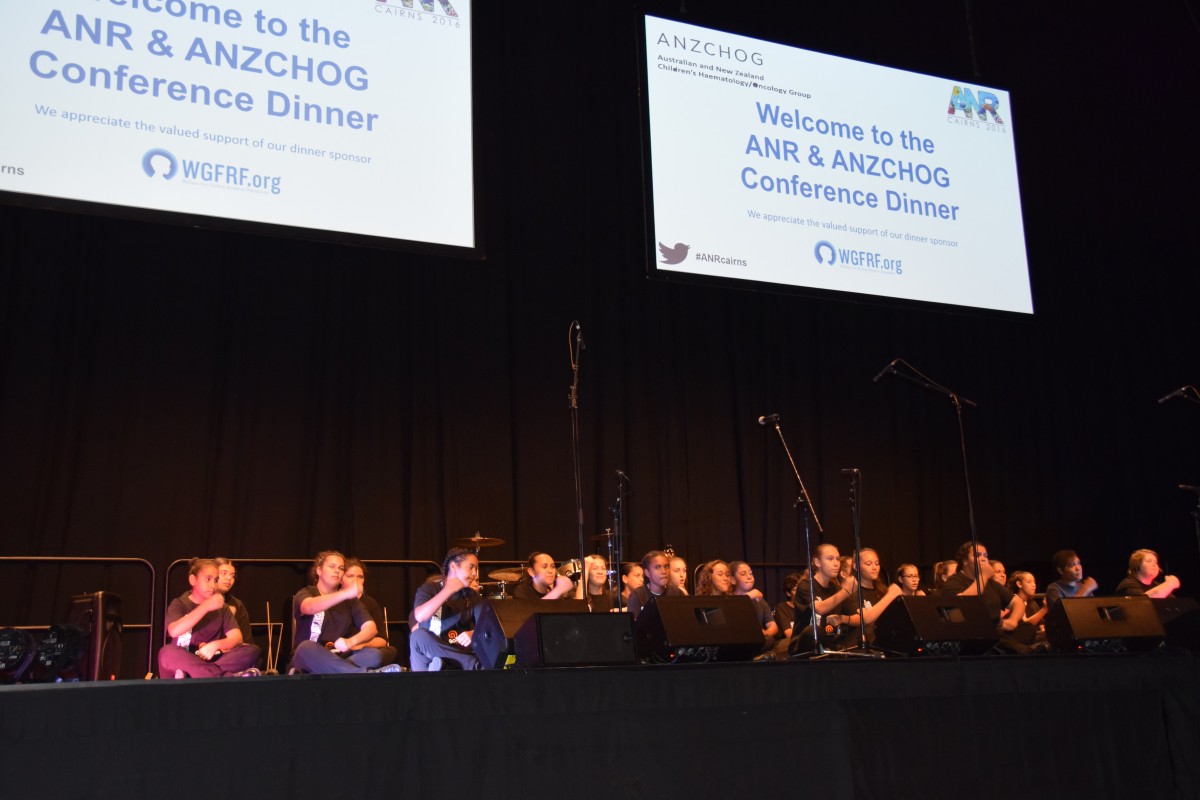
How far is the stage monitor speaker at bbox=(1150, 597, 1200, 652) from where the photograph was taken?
4629 millimetres

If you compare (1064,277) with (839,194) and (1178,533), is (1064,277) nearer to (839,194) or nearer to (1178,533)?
(1178,533)

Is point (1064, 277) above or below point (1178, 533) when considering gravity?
above

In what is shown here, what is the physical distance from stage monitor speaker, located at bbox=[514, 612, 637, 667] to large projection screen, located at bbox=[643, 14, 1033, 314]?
9.63 ft

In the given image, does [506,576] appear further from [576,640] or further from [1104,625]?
[1104,625]

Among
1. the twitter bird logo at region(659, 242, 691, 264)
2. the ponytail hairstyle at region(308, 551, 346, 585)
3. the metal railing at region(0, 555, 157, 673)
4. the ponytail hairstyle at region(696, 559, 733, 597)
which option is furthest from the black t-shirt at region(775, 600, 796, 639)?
the metal railing at region(0, 555, 157, 673)

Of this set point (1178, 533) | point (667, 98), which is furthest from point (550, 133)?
point (1178, 533)

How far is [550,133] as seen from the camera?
6.89 m

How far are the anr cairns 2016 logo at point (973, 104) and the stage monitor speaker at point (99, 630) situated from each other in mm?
5582

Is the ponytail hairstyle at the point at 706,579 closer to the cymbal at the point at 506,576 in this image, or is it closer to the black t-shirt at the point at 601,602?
the black t-shirt at the point at 601,602

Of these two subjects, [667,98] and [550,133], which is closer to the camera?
[667,98]

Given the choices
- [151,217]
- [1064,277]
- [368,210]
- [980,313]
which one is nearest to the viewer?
[151,217]

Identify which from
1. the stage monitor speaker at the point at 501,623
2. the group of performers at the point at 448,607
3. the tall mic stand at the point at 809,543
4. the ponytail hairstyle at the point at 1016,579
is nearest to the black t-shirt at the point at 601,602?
the group of performers at the point at 448,607

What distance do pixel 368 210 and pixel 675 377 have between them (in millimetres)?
2468

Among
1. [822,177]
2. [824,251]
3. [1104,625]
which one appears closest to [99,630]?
[1104,625]
